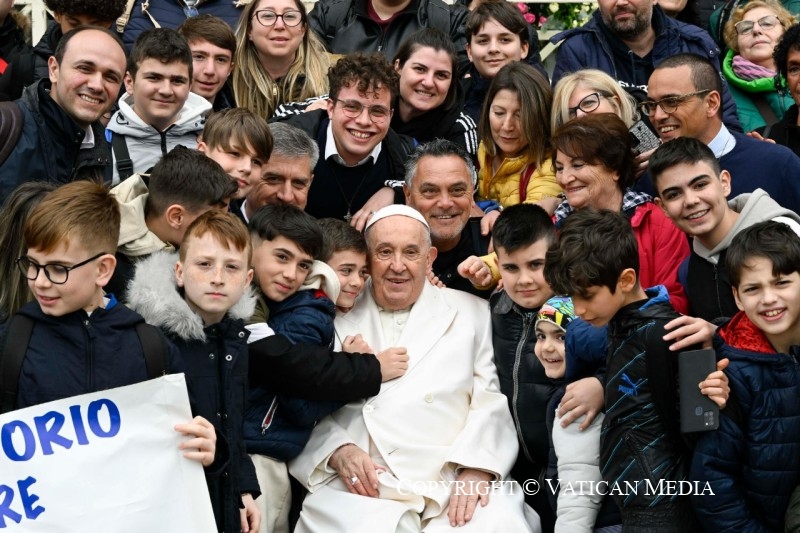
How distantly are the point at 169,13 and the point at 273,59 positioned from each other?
3.16ft

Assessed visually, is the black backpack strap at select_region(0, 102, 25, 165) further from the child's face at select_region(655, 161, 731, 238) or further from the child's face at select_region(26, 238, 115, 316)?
the child's face at select_region(655, 161, 731, 238)

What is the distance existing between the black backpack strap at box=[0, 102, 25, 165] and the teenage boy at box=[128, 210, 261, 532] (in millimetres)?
1187

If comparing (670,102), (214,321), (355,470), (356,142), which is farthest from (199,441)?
(670,102)

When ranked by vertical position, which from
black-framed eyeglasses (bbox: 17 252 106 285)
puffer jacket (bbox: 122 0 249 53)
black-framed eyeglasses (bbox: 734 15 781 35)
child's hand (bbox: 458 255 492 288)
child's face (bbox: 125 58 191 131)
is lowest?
child's hand (bbox: 458 255 492 288)

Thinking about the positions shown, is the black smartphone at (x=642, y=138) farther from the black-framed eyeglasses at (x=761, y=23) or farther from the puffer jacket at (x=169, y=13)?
the puffer jacket at (x=169, y=13)

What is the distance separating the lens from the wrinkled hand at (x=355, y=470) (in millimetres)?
6180

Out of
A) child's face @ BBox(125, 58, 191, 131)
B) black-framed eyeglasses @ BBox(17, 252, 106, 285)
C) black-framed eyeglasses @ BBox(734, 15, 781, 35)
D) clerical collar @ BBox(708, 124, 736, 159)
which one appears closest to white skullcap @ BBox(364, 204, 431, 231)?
child's face @ BBox(125, 58, 191, 131)

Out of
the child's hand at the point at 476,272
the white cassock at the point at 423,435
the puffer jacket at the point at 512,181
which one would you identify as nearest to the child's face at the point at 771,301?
the white cassock at the point at 423,435

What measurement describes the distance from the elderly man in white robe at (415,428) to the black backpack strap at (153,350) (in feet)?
4.64

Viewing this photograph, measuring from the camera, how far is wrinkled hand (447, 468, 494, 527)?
20.0 feet

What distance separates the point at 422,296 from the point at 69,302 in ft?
7.66

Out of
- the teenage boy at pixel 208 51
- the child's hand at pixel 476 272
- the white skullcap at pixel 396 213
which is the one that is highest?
the teenage boy at pixel 208 51

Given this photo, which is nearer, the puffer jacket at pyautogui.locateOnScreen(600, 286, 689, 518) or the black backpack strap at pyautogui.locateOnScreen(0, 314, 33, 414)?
the black backpack strap at pyautogui.locateOnScreen(0, 314, 33, 414)

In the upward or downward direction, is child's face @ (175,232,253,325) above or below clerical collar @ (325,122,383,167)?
below
